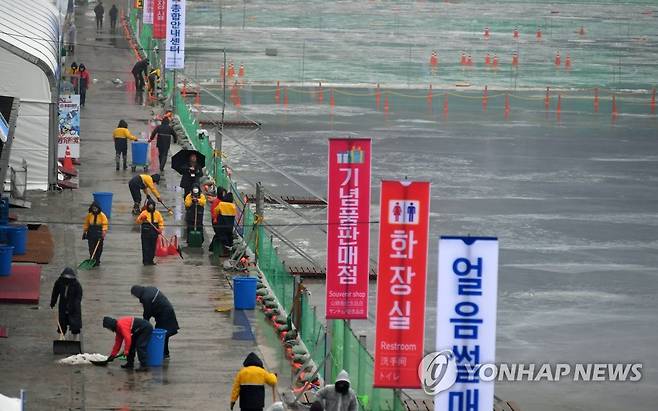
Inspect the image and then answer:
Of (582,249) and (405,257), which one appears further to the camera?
(582,249)

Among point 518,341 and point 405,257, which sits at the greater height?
point 405,257

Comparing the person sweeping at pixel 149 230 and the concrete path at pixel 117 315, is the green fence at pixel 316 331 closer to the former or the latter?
the concrete path at pixel 117 315

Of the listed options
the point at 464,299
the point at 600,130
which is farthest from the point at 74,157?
the point at 464,299

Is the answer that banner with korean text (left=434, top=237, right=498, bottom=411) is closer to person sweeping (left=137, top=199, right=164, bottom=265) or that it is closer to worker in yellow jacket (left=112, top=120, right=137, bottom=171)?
person sweeping (left=137, top=199, right=164, bottom=265)

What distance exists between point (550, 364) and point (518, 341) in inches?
49.1

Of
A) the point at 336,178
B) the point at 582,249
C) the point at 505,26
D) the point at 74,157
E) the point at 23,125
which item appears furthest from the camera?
the point at 505,26

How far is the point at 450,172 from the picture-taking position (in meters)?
43.8

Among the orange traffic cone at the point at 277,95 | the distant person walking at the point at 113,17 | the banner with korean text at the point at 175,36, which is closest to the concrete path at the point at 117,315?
the banner with korean text at the point at 175,36

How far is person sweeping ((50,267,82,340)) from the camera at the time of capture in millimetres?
23516

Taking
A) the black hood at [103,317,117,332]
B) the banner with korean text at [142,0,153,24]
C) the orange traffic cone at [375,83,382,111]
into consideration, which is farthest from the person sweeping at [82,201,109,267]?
the banner with korean text at [142,0,153,24]

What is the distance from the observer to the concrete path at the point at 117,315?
21.7 metres

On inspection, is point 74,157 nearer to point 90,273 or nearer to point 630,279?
point 90,273

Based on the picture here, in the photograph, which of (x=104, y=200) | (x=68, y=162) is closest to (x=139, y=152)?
(x=68, y=162)

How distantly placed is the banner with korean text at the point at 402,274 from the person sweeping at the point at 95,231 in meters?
11.6
